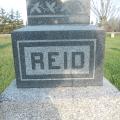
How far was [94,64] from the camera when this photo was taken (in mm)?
2609

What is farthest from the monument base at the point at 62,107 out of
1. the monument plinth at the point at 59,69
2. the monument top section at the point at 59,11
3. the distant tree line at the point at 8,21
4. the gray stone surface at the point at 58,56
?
the distant tree line at the point at 8,21

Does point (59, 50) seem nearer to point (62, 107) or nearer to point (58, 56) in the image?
point (58, 56)

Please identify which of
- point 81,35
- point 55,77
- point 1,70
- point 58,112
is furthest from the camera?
point 1,70

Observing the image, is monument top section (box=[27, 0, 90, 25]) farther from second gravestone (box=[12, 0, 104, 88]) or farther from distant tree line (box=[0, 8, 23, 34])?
distant tree line (box=[0, 8, 23, 34])

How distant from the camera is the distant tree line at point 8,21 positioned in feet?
106

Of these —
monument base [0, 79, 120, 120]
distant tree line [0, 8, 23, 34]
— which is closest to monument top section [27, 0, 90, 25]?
monument base [0, 79, 120, 120]

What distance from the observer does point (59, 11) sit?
2791mm

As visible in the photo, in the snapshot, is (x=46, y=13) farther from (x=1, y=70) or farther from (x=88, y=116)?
(x=1, y=70)

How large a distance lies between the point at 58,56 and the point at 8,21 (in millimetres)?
32699

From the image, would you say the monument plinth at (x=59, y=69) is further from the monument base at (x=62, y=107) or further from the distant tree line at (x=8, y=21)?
the distant tree line at (x=8, y=21)

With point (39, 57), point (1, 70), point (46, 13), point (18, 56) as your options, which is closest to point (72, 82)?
point (39, 57)

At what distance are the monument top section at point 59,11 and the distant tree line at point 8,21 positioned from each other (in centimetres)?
2801

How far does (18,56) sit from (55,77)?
0.44 meters

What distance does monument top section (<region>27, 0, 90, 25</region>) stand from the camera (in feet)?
9.09
